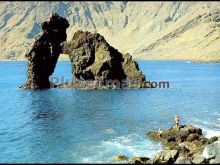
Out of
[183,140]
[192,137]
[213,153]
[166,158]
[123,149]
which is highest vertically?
[213,153]

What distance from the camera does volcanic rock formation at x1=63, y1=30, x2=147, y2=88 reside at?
131m

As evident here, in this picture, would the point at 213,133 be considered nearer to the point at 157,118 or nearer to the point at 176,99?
the point at 157,118

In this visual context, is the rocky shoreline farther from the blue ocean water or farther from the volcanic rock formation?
the volcanic rock formation

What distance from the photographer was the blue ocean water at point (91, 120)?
5716cm

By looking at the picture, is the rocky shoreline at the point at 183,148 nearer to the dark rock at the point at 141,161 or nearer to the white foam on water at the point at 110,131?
the dark rock at the point at 141,161

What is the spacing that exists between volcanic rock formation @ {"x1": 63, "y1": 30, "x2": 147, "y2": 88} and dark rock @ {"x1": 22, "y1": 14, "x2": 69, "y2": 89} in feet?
15.7

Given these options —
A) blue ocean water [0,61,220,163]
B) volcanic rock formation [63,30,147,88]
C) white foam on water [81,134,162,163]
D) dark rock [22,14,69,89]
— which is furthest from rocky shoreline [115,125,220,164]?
dark rock [22,14,69,89]

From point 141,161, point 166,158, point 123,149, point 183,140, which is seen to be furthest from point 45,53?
point 166,158

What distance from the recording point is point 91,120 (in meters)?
80.2

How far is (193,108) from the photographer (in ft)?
317

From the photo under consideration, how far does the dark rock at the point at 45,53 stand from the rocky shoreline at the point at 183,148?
246 feet

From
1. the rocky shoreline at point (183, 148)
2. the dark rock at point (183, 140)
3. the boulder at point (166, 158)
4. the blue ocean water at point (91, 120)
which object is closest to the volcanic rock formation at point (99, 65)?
the blue ocean water at point (91, 120)

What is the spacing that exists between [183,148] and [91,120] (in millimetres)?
28789

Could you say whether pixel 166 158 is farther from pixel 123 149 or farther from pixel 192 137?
pixel 192 137
